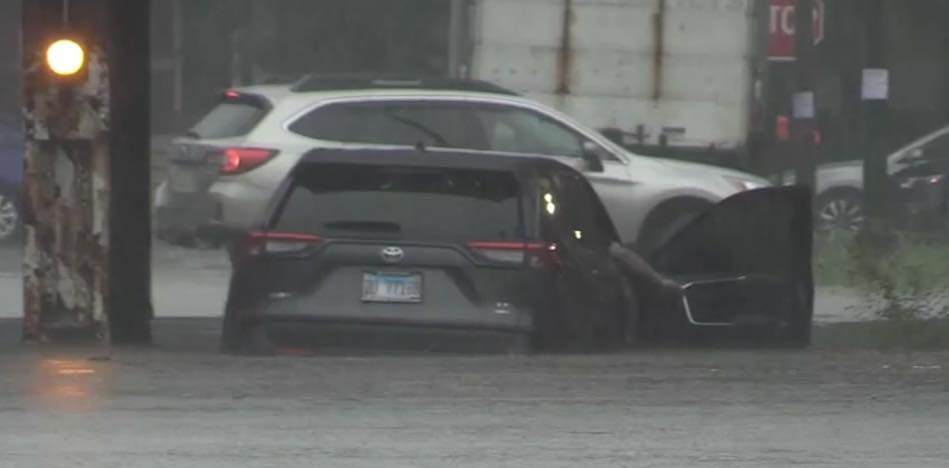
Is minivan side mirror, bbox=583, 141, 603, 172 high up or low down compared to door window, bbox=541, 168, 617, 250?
down

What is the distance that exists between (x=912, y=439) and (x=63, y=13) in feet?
20.3

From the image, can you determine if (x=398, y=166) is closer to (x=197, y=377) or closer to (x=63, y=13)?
(x=197, y=377)

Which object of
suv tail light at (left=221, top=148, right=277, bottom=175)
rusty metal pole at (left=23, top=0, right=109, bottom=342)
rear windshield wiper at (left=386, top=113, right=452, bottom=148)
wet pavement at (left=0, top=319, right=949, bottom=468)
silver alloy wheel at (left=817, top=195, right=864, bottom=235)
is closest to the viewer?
wet pavement at (left=0, top=319, right=949, bottom=468)

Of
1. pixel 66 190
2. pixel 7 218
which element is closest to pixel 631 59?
pixel 7 218

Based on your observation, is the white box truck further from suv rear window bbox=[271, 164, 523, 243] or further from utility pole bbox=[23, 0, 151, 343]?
suv rear window bbox=[271, 164, 523, 243]

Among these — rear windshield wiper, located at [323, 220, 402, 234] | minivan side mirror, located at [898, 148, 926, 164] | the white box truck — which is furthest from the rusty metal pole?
minivan side mirror, located at [898, 148, 926, 164]

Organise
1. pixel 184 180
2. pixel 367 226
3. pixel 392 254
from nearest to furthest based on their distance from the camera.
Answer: pixel 392 254
pixel 367 226
pixel 184 180

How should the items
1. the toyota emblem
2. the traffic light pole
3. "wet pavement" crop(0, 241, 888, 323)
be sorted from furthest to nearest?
the traffic light pole → "wet pavement" crop(0, 241, 888, 323) → the toyota emblem

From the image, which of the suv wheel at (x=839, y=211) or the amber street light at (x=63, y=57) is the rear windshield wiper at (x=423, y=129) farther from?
the suv wheel at (x=839, y=211)

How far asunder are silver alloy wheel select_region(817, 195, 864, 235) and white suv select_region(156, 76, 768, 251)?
5.52 meters

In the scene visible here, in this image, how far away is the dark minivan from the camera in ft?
39.5

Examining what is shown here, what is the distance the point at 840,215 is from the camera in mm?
26297

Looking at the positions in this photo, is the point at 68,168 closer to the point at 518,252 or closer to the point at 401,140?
the point at 518,252

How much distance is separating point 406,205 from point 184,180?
7935mm
